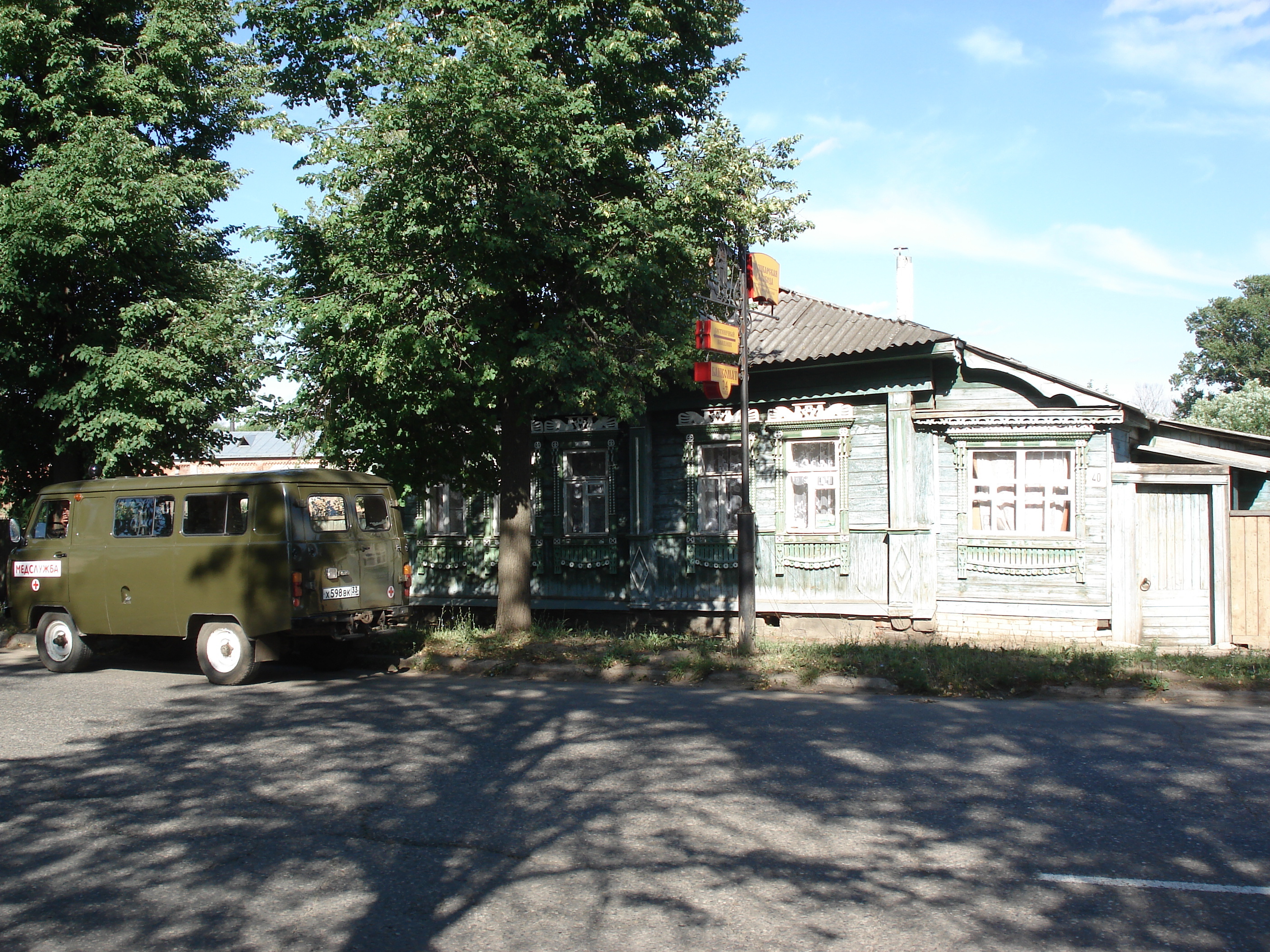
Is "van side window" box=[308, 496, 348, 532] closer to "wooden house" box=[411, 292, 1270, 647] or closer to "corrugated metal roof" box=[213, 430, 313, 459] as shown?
"wooden house" box=[411, 292, 1270, 647]

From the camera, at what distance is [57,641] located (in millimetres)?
12102

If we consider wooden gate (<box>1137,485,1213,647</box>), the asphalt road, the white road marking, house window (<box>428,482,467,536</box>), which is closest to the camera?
the asphalt road

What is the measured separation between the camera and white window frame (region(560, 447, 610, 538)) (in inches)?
657

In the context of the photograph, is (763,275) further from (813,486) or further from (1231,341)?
(1231,341)

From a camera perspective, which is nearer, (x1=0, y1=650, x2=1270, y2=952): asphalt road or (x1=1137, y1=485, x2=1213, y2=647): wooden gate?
(x1=0, y1=650, x2=1270, y2=952): asphalt road

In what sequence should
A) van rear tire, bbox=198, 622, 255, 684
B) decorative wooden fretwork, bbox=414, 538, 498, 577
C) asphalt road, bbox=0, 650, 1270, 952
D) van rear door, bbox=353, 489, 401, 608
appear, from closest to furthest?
asphalt road, bbox=0, 650, 1270, 952
van rear tire, bbox=198, 622, 255, 684
van rear door, bbox=353, 489, 401, 608
decorative wooden fretwork, bbox=414, 538, 498, 577

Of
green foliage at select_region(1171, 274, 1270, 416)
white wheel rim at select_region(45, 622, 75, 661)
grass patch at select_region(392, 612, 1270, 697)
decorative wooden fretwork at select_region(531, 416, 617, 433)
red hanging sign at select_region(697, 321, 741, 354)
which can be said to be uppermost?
green foliage at select_region(1171, 274, 1270, 416)

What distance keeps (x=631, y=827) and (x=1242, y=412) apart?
119ft

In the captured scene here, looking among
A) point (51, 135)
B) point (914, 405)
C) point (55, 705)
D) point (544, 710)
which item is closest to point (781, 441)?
point (914, 405)

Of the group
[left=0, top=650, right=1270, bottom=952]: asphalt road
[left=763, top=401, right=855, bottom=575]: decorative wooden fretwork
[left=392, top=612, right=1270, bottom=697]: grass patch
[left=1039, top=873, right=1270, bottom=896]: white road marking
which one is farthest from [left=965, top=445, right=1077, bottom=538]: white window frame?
[left=1039, top=873, right=1270, bottom=896]: white road marking

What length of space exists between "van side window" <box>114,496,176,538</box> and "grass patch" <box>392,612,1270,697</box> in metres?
3.24

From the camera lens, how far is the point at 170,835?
554 cm

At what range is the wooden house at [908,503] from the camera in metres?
13.3

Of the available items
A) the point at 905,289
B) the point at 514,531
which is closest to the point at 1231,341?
the point at 905,289
